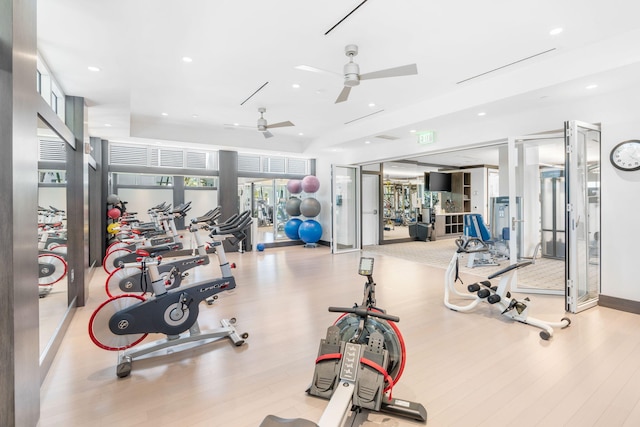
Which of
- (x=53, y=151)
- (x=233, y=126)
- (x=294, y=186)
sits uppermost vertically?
(x=233, y=126)

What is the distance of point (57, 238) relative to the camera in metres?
3.59

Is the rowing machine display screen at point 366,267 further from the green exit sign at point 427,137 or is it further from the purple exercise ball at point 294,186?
the purple exercise ball at point 294,186

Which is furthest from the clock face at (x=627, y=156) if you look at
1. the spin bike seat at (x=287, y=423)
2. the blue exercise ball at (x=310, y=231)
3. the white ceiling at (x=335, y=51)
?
the blue exercise ball at (x=310, y=231)

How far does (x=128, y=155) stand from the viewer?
7.32 meters

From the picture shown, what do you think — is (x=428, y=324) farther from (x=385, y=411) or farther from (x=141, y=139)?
(x=141, y=139)

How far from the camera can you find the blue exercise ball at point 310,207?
8828 millimetres

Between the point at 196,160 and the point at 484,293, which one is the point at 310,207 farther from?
the point at 484,293

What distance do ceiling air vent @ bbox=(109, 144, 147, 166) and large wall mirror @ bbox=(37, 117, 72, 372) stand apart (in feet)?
12.4

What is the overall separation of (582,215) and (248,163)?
7212mm

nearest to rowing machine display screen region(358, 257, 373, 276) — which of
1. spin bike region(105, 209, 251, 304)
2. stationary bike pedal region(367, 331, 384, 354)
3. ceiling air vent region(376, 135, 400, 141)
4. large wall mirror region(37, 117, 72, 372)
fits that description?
stationary bike pedal region(367, 331, 384, 354)

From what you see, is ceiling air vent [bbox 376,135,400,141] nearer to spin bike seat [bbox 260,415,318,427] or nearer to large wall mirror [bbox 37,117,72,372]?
large wall mirror [bbox 37,117,72,372]

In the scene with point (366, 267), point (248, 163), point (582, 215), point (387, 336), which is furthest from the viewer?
point (248, 163)

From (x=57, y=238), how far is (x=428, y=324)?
13.9 ft

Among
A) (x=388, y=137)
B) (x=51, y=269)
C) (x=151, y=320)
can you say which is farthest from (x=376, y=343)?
(x=388, y=137)
